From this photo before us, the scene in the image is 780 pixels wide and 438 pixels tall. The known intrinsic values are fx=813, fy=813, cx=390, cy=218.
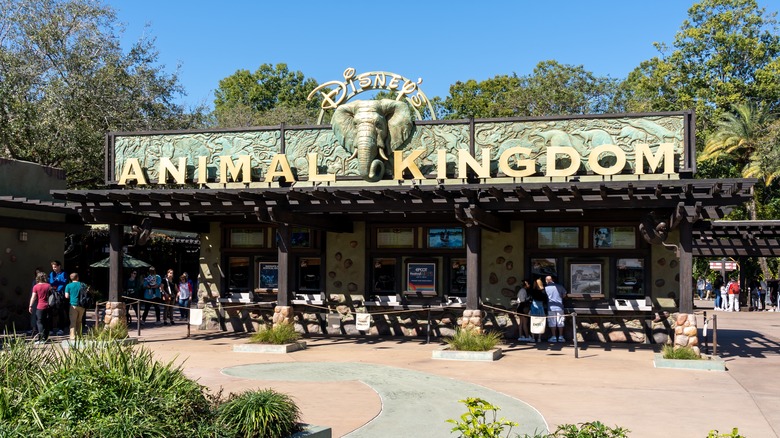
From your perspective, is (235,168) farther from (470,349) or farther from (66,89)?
(66,89)

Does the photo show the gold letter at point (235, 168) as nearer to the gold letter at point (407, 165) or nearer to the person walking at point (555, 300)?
the gold letter at point (407, 165)

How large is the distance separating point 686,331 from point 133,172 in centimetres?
1335

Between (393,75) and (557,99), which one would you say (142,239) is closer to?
(393,75)

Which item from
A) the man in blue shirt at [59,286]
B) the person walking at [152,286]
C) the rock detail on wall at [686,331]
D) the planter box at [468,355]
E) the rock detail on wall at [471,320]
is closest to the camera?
the rock detail on wall at [686,331]

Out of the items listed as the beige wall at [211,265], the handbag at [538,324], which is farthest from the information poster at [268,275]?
the handbag at [538,324]

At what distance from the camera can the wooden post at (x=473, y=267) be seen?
1686 cm

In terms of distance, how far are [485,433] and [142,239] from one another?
1520 cm

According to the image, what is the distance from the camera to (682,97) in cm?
4484

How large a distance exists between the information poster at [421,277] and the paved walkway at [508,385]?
1.63 m

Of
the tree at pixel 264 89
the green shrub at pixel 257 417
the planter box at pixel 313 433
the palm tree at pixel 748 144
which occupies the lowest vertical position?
the planter box at pixel 313 433

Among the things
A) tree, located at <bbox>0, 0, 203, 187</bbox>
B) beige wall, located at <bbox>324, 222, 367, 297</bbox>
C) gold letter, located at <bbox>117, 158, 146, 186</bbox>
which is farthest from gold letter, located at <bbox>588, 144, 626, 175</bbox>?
tree, located at <bbox>0, 0, 203, 187</bbox>

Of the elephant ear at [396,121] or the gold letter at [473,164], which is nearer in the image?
the gold letter at [473,164]

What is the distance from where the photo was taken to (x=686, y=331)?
15383 millimetres

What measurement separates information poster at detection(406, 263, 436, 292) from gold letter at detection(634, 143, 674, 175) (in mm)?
5583
